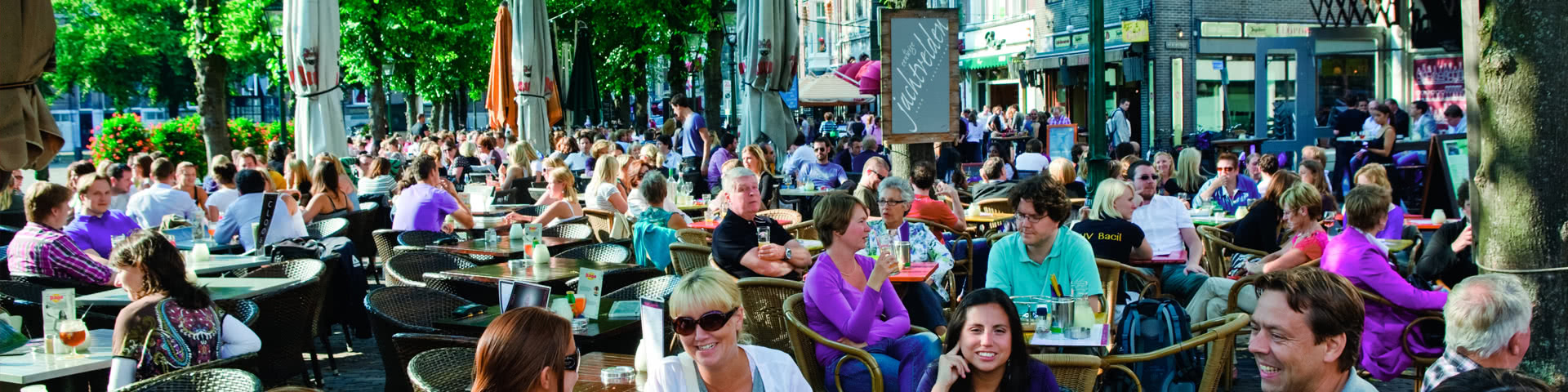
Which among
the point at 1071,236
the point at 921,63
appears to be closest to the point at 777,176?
the point at 921,63

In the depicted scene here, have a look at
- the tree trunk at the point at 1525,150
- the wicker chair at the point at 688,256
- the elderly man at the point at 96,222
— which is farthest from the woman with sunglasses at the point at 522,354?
the elderly man at the point at 96,222

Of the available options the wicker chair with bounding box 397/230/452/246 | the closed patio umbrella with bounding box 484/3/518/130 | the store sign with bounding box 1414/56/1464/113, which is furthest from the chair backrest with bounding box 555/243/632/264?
the store sign with bounding box 1414/56/1464/113

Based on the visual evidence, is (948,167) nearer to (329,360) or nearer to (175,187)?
(175,187)

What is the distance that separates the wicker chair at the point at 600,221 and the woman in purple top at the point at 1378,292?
602 centimetres

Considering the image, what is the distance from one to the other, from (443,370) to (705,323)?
1.10m

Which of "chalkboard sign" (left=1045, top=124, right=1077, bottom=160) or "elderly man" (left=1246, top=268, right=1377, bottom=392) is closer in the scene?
"elderly man" (left=1246, top=268, right=1377, bottom=392)

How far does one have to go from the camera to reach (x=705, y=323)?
4.17m

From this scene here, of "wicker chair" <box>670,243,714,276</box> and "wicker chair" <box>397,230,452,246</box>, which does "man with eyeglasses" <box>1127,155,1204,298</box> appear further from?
"wicker chair" <box>397,230,452,246</box>

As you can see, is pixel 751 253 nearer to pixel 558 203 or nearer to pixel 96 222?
pixel 558 203

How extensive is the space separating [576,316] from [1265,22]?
26.0 metres

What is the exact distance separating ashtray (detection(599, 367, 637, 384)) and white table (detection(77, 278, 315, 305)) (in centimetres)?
285

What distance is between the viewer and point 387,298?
6262 millimetres

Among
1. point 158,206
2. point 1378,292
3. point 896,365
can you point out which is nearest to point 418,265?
point 896,365

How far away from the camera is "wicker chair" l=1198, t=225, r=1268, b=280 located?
8805 millimetres
